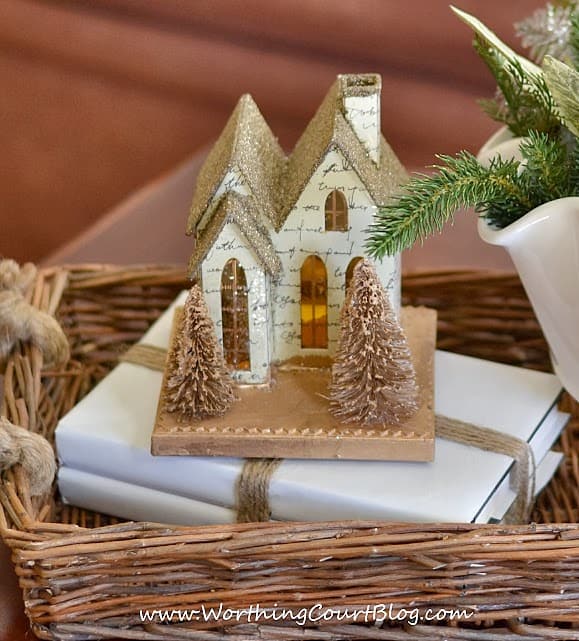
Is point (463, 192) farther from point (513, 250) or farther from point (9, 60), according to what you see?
point (9, 60)

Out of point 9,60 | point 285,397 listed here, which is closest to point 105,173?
point 9,60

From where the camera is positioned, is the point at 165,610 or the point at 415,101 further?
the point at 415,101

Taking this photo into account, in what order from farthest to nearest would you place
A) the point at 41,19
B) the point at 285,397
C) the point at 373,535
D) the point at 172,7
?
1. the point at 41,19
2. the point at 172,7
3. the point at 285,397
4. the point at 373,535

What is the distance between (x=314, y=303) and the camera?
0.79 meters

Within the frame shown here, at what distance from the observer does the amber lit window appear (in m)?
0.75

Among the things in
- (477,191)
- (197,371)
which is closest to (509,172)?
(477,191)

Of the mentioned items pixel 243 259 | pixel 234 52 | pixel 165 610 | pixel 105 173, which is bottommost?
pixel 165 610

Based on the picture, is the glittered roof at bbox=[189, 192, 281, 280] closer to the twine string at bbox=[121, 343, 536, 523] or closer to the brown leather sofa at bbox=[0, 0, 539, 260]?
the twine string at bbox=[121, 343, 536, 523]

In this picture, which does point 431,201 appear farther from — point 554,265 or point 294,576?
point 294,576

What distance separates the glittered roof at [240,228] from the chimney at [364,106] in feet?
0.30

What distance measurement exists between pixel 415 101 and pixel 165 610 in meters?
1.13

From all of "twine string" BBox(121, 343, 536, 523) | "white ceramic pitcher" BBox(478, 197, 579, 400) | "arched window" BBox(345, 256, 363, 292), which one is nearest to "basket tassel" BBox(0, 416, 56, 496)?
"twine string" BBox(121, 343, 536, 523)

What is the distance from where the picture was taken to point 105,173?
180 cm

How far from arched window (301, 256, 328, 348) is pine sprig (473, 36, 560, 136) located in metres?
0.20
